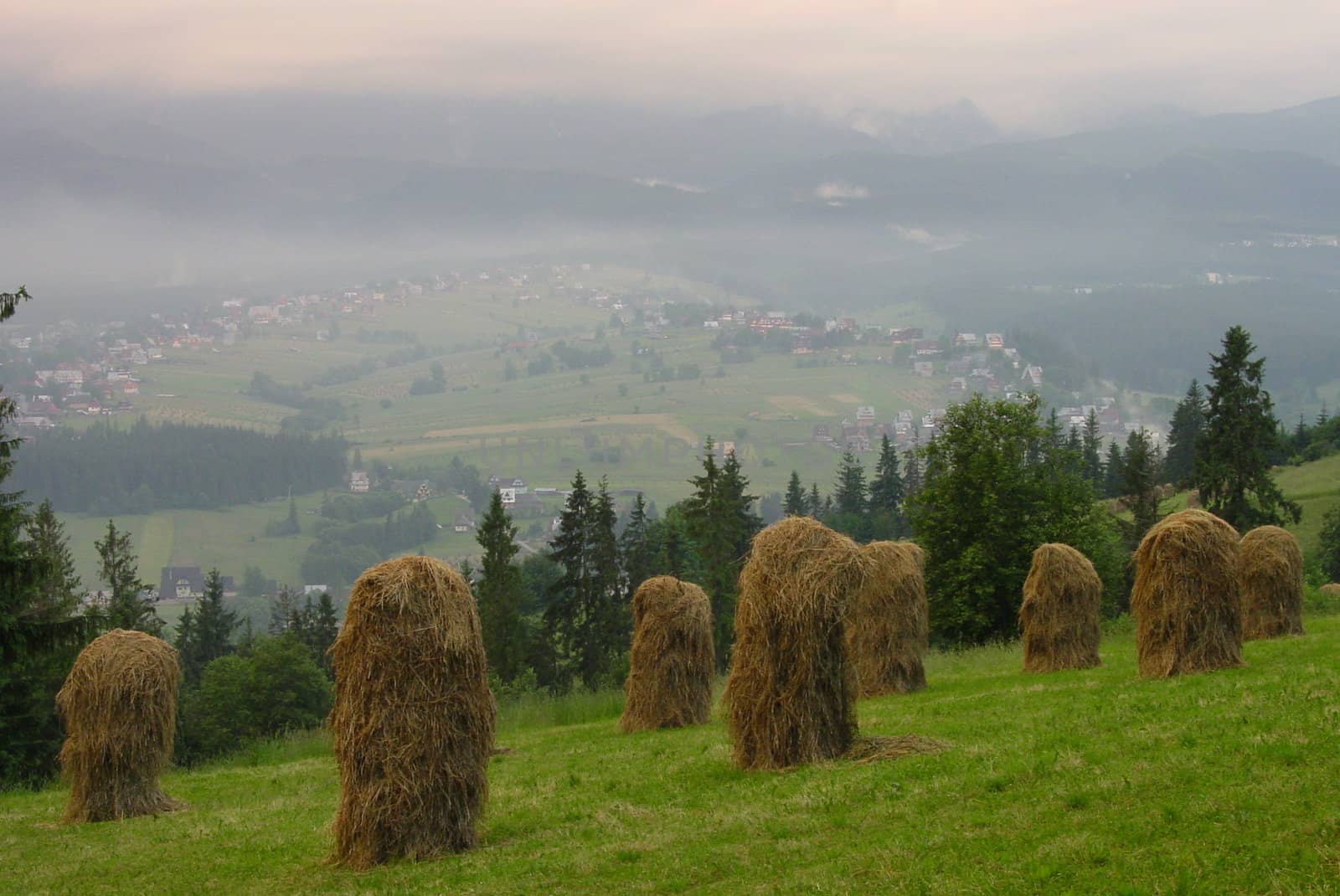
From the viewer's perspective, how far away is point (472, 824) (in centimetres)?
1595

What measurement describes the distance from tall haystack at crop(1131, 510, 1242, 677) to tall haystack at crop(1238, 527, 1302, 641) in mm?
9195

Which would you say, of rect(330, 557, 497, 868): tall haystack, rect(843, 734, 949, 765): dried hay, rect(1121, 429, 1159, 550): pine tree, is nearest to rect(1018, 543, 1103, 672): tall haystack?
rect(843, 734, 949, 765): dried hay

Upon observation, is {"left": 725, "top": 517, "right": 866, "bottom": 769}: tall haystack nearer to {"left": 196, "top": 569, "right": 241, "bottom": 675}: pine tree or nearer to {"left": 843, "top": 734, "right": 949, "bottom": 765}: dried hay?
{"left": 843, "top": 734, "right": 949, "bottom": 765}: dried hay

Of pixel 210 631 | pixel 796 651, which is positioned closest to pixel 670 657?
pixel 796 651

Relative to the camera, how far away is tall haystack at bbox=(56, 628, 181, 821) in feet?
72.4

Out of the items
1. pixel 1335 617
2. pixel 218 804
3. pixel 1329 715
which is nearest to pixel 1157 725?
pixel 1329 715

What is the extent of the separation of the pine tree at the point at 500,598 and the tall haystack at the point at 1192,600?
55452 millimetres

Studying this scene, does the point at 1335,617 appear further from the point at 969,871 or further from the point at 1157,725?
the point at 969,871

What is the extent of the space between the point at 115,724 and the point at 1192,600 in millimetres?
19496

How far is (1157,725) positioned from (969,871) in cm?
627

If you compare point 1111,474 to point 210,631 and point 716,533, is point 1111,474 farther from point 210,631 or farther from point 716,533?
point 210,631

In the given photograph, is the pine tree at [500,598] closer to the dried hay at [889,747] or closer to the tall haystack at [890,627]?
the tall haystack at [890,627]

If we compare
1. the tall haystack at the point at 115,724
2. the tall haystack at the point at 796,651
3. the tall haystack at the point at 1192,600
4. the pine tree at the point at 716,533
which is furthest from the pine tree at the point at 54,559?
the pine tree at the point at 716,533

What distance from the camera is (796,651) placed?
18.3 meters
